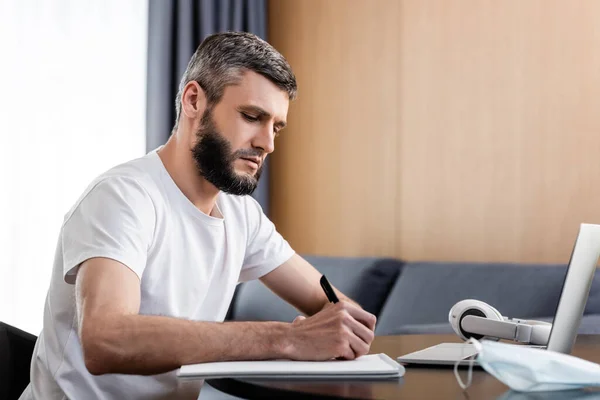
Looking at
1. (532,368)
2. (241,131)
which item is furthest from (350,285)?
(532,368)

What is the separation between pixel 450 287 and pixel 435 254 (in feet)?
1.78

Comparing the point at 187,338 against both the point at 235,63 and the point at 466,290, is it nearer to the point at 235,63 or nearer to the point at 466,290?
the point at 235,63

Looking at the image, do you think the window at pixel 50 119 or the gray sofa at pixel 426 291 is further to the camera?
the window at pixel 50 119

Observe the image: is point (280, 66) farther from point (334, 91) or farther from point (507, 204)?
point (334, 91)

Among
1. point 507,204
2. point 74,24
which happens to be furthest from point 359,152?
point 74,24

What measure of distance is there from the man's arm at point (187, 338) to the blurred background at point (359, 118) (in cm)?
184

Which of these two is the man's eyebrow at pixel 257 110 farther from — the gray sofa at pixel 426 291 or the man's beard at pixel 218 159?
the gray sofa at pixel 426 291

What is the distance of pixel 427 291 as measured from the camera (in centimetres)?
298

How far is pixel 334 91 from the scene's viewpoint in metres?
4.07

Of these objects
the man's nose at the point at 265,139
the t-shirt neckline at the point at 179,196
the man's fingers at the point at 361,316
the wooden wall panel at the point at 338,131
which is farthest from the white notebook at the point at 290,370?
the wooden wall panel at the point at 338,131

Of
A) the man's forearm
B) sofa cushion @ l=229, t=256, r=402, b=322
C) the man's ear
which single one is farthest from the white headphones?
sofa cushion @ l=229, t=256, r=402, b=322

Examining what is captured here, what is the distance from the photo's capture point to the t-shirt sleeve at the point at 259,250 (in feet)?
6.08

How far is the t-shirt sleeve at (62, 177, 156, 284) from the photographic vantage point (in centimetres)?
136

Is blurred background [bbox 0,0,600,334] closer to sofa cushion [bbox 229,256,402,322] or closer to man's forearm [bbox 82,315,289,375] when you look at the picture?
sofa cushion [bbox 229,256,402,322]
